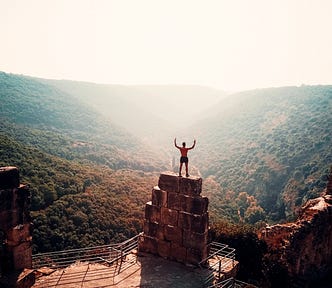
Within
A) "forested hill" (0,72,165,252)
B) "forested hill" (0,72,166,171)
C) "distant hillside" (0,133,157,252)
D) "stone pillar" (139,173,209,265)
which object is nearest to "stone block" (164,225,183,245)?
"stone pillar" (139,173,209,265)

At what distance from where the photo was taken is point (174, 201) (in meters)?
9.52

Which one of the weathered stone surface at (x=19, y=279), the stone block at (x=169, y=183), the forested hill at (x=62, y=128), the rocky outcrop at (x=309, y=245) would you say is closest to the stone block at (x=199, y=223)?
the stone block at (x=169, y=183)

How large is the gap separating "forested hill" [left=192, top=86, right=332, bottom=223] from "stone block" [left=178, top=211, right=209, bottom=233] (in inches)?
1443

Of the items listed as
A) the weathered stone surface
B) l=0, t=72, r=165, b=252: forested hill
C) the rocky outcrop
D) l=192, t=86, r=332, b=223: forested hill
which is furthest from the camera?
l=192, t=86, r=332, b=223: forested hill

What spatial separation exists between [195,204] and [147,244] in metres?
2.18

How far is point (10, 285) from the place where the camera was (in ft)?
24.5

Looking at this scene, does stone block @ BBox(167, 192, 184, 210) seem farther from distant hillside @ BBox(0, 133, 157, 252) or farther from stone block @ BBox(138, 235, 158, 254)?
distant hillside @ BBox(0, 133, 157, 252)

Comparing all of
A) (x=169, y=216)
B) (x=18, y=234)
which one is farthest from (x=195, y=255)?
(x=18, y=234)

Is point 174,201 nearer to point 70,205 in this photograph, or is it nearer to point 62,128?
point 70,205

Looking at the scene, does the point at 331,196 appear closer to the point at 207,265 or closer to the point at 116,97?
the point at 207,265

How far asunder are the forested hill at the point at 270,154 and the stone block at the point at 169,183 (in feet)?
121

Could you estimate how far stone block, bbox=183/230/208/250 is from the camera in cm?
908

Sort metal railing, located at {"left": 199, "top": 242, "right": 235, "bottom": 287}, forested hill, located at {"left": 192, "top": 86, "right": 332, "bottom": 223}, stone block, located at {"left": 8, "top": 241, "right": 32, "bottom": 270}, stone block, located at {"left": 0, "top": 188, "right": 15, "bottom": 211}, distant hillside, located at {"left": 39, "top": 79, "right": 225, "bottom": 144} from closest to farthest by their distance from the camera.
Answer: stone block, located at {"left": 0, "top": 188, "right": 15, "bottom": 211} < stone block, located at {"left": 8, "top": 241, "right": 32, "bottom": 270} < metal railing, located at {"left": 199, "top": 242, "right": 235, "bottom": 287} < forested hill, located at {"left": 192, "top": 86, "right": 332, "bottom": 223} < distant hillside, located at {"left": 39, "top": 79, "right": 225, "bottom": 144}

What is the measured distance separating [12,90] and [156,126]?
81387 millimetres
